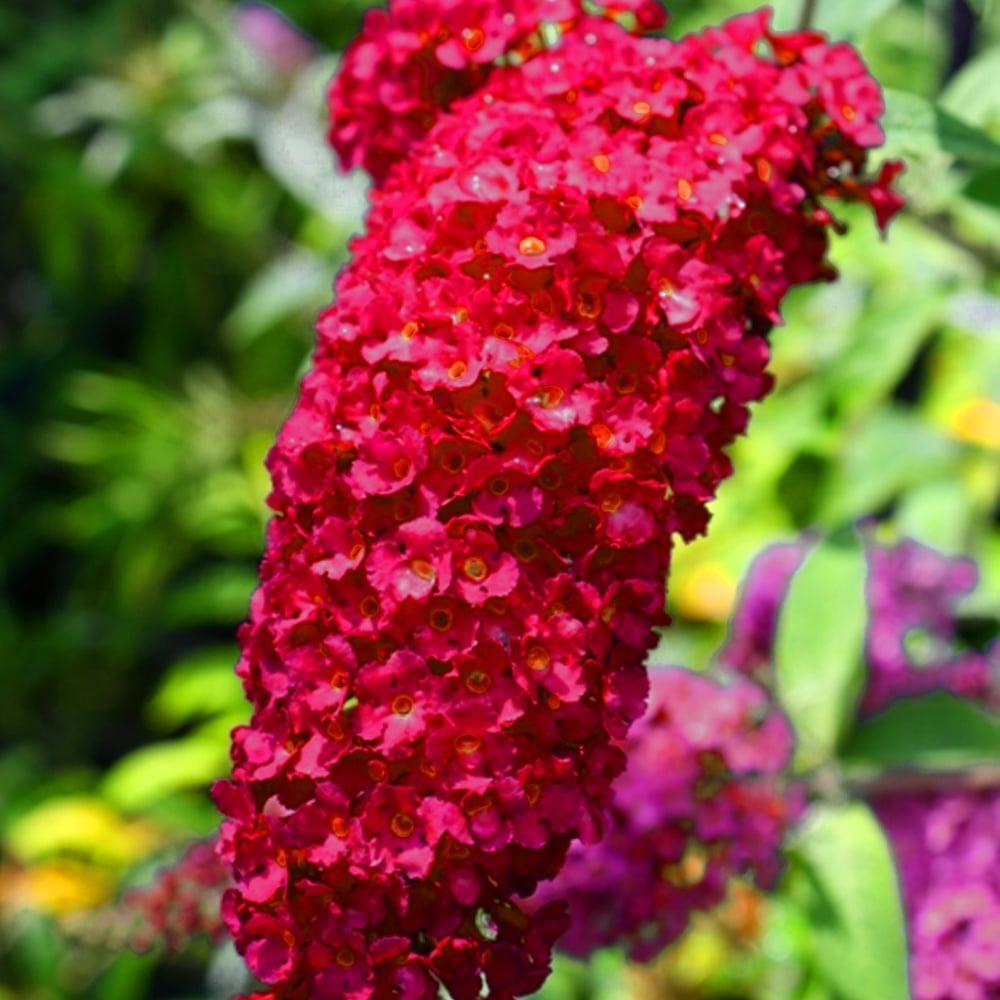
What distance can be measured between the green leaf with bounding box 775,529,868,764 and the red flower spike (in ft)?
1.90

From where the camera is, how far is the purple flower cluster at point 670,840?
128 centimetres

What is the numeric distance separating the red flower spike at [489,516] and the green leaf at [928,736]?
616mm

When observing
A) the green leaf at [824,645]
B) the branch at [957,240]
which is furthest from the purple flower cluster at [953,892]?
the branch at [957,240]

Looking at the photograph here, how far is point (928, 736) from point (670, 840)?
34 cm

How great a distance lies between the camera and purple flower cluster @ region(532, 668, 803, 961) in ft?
4.21

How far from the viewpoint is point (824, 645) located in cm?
152

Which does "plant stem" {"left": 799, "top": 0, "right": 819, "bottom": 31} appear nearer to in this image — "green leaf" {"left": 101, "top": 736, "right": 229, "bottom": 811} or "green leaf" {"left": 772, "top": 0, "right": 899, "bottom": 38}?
"green leaf" {"left": 772, "top": 0, "right": 899, "bottom": 38}

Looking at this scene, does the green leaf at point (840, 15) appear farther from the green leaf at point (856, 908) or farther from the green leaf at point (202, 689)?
the green leaf at point (202, 689)

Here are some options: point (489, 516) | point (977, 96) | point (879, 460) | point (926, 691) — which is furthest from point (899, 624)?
point (489, 516)

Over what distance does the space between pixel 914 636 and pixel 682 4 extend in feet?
5.41

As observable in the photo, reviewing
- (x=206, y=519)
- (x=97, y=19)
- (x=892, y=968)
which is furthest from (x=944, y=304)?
(x=97, y=19)

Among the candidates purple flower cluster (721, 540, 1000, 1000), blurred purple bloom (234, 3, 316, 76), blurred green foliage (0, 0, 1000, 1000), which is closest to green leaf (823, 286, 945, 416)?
blurred green foliage (0, 0, 1000, 1000)

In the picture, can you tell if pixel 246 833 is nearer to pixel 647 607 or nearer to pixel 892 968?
pixel 647 607

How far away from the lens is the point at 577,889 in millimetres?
1280
